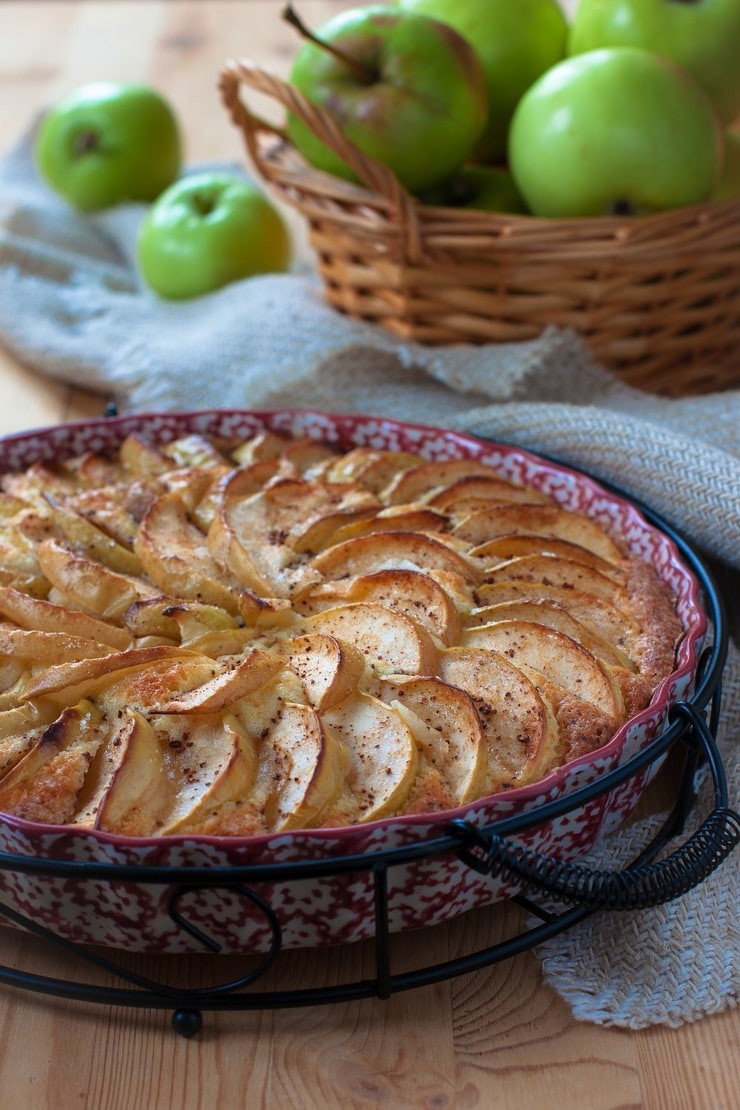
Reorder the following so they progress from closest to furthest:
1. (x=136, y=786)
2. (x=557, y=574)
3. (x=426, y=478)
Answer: (x=136, y=786) < (x=557, y=574) < (x=426, y=478)

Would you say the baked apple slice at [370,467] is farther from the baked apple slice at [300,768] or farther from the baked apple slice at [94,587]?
the baked apple slice at [300,768]

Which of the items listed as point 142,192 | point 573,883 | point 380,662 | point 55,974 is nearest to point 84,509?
point 380,662

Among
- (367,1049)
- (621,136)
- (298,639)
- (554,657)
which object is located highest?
(621,136)

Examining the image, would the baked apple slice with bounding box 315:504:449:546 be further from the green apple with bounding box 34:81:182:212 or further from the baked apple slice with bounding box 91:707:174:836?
the green apple with bounding box 34:81:182:212

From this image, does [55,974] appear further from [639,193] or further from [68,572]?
[639,193]

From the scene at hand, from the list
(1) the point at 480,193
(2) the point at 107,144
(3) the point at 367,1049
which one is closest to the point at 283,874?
(3) the point at 367,1049

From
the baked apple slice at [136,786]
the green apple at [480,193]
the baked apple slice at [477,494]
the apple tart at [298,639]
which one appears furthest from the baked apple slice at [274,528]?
the green apple at [480,193]

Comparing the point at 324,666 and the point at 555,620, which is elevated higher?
the point at 324,666

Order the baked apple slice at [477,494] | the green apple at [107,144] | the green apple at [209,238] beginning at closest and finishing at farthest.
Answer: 1. the baked apple slice at [477,494]
2. the green apple at [209,238]
3. the green apple at [107,144]

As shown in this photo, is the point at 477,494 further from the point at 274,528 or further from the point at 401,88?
the point at 401,88
